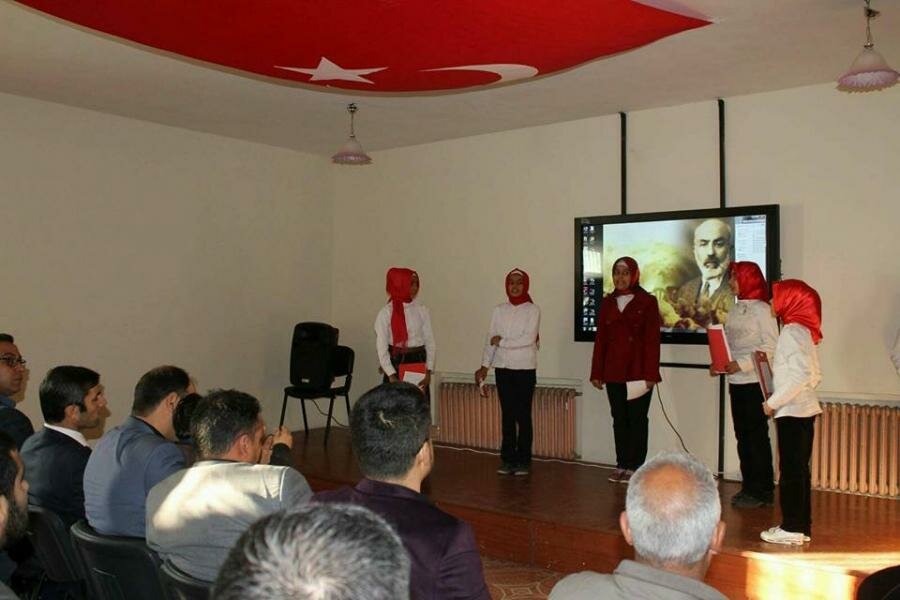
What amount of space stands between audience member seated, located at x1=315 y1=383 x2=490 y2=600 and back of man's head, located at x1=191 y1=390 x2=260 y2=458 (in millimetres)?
475

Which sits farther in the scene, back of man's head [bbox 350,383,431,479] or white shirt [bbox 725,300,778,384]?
white shirt [bbox 725,300,778,384]

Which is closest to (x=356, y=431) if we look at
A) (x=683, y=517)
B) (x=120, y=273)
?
(x=683, y=517)

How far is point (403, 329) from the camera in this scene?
20.7 feet

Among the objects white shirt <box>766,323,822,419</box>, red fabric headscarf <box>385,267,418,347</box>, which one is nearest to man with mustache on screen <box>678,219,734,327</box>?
white shirt <box>766,323,822,419</box>

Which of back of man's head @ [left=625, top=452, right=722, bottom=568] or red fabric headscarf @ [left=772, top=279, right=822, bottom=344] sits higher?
red fabric headscarf @ [left=772, top=279, right=822, bottom=344]

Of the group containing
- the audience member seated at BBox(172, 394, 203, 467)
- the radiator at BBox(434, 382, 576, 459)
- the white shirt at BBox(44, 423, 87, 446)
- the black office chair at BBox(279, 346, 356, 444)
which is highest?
the audience member seated at BBox(172, 394, 203, 467)

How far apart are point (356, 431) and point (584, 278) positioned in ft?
16.1

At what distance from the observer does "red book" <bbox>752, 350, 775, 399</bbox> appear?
14.9 feet

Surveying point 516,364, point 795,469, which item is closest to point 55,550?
point 795,469

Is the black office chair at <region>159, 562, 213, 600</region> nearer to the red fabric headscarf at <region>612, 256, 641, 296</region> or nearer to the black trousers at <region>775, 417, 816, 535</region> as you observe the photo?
the black trousers at <region>775, 417, 816, 535</region>

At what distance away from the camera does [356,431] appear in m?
2.17

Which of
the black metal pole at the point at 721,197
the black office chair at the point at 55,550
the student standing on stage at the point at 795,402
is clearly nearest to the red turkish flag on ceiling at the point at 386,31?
the student standing on stage at the point at 795,402

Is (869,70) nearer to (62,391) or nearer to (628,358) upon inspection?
(628,358)

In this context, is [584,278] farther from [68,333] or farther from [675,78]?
[68,333]
